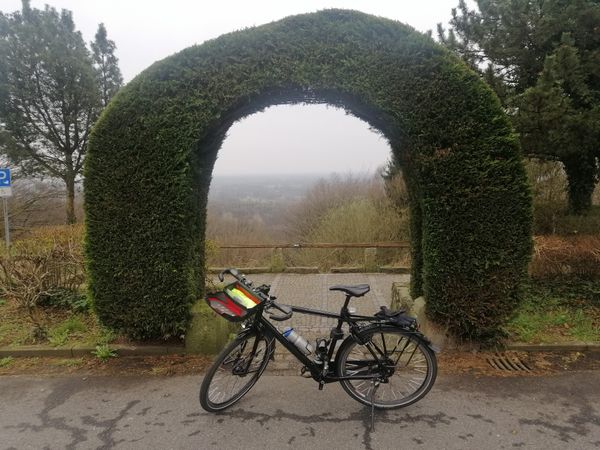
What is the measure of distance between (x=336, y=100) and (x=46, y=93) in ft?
49.3

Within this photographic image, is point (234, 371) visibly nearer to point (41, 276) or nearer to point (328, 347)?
point (328, 347)

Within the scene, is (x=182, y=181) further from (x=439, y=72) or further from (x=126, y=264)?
(x=439, y=72)

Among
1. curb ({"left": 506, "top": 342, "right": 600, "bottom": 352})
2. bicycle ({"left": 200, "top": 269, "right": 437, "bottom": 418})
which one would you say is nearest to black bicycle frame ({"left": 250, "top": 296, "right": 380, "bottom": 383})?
bicycle ({"left": 200, "top": 269, "right": 437, "bottom": 418})

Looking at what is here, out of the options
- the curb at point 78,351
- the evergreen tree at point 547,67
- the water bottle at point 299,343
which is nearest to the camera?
the water bottle at point 299,343

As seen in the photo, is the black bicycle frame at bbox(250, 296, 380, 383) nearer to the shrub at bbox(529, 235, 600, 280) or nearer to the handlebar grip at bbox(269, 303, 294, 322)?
the handlebar grip at bbox(269, 303, 294, 322)

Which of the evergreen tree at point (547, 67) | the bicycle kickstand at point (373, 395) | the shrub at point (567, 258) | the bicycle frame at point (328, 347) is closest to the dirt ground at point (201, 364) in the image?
the bicycle kickstand at point (373, 395)

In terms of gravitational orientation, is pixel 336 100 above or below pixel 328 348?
above

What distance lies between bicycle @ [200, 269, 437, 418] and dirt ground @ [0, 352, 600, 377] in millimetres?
737

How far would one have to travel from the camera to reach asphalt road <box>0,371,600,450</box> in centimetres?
287

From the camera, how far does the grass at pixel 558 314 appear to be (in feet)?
14.5

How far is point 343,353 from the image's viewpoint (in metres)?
3.26

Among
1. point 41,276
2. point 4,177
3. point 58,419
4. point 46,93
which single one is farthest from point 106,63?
point 58,419

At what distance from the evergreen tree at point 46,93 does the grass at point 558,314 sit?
14.8 meters

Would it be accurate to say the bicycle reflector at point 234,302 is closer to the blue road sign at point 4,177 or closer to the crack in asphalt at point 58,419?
the crack in asphalt at point 58,419
